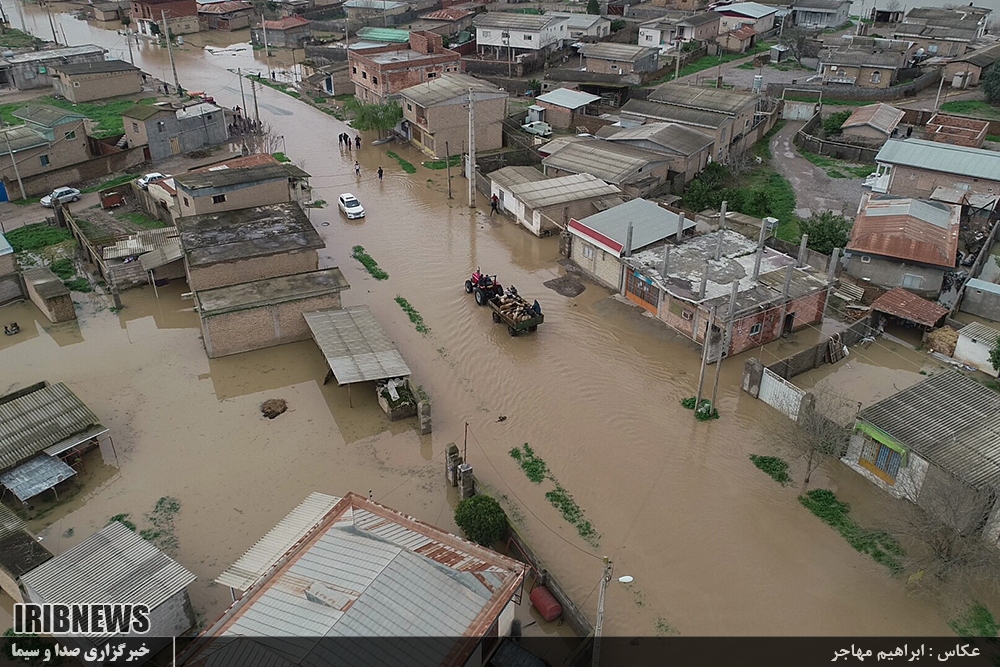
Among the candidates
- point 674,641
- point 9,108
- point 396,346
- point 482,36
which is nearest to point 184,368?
point 396,346

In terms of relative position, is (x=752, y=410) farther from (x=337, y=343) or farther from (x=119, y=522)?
(x=119, y=522)

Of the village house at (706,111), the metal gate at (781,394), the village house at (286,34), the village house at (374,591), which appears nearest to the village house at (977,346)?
the metal gate at (781,394)

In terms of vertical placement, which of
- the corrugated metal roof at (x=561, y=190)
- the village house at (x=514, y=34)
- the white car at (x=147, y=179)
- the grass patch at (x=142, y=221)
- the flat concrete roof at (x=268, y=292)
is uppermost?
the village house at (x=514, y=34)

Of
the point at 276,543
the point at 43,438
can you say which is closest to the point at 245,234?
the point at 43,438

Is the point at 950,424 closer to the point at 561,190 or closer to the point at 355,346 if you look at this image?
the point at 355,346

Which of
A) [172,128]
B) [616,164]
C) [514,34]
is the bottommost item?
[616,164]

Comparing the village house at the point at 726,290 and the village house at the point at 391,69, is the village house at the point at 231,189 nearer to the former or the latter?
the village house at the point at 726,290
